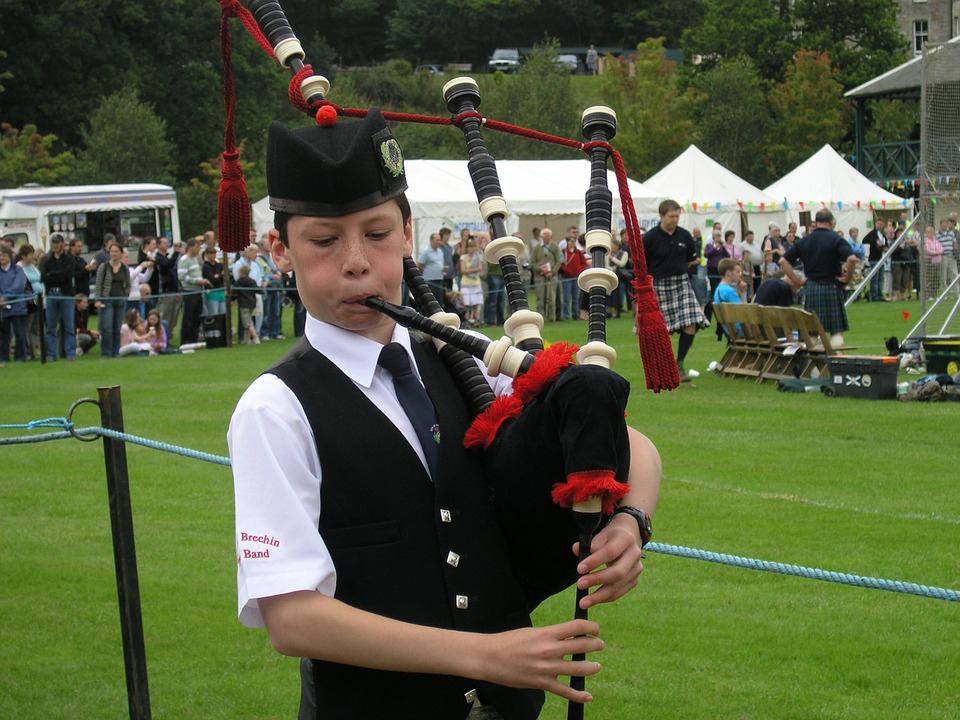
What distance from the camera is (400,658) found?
1.64 meters

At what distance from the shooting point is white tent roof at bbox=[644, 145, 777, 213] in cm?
2730

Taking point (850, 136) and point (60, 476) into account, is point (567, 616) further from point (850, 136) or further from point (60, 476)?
point (850, 136)

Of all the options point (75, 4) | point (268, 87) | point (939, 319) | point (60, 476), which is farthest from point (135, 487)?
point (268, 87)

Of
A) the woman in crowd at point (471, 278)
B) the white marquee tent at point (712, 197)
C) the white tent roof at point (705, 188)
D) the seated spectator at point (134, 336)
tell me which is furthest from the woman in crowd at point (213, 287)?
the white tent roof at point (705, 188)

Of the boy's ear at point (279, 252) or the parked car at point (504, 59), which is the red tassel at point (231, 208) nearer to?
the boy's ear at point (279, 252)

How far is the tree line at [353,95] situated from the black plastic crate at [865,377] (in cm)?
2641

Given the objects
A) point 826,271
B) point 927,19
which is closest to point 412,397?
point 826,271

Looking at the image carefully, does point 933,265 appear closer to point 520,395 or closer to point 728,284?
point 728,284

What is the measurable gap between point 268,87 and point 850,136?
81.3 ft

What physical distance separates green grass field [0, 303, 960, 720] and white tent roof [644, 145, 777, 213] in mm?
17224

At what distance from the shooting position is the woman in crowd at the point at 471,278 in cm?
1966

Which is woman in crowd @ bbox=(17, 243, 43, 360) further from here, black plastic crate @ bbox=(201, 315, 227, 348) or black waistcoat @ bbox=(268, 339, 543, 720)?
black waistcoat @ bbox=(268, 339, 543, 720)

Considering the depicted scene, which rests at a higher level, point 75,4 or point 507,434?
point 75,4

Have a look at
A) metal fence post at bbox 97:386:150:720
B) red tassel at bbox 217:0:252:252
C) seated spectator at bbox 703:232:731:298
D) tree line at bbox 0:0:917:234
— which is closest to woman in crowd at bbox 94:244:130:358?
seated spectator at bbox 703:232:731:298
